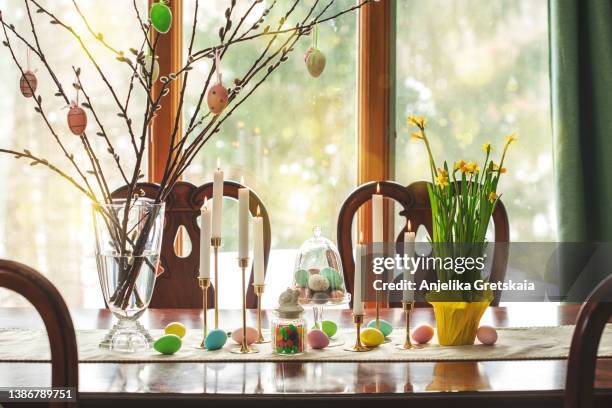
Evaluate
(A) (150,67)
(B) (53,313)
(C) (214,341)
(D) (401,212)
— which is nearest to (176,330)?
(C) (214,341)

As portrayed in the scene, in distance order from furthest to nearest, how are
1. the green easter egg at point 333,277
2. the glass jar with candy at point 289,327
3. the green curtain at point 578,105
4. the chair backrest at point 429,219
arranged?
the green curtain at point 578,105 < the chair backrest at point 429,219 < the green easter egg at point 333,277 < the glass jar with candy at point 289,327

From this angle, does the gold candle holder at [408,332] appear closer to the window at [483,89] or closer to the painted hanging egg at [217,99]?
the painted hanging egg at [217,99]

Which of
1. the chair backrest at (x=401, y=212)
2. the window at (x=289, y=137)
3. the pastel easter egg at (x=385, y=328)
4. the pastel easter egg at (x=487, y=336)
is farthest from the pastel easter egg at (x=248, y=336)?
the window at (x=289, y=137)

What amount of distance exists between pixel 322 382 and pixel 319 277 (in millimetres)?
316

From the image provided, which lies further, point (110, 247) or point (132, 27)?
point (132, 27)

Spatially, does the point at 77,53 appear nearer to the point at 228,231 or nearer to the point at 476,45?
the point at 228,231

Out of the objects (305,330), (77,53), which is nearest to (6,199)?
(77,53)

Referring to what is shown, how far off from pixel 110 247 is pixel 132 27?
1578 millimetres

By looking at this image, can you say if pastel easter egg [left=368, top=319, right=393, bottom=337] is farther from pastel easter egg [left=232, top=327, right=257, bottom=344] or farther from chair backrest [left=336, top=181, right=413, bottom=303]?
chair backrest [left=336, top=181, right=413, bottom=303]

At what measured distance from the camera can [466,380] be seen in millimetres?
1243

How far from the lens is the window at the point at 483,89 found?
289 centimetres

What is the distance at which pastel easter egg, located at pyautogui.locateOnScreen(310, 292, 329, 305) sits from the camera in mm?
1499

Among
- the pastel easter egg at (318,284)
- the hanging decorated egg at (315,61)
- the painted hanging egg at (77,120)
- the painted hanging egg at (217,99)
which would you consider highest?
the hanging decorated egg at (315,61)

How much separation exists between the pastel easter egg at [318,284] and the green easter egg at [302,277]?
1 cm
